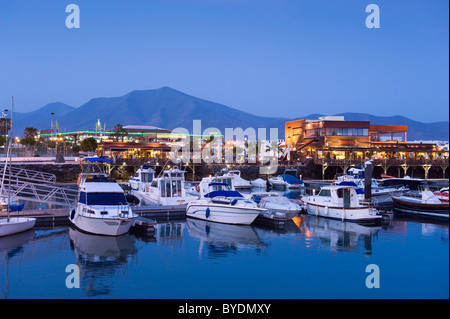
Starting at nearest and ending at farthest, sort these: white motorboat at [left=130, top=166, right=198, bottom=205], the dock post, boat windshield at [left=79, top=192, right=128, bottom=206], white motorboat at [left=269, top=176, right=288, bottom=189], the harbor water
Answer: the harbor water < boat windshield at [left=79, top=192, right=128, bottom=206] < white motorboat at [left=130, top=166, right=198, bottom=205] < the dock post < white motorboat at [left=269, top=176, right=288, bottom=189]

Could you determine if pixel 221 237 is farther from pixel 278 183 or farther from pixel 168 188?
pixel 278 183

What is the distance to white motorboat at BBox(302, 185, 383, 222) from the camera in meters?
34.3

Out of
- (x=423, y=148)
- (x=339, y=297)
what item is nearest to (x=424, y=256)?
(x=339, y=297)

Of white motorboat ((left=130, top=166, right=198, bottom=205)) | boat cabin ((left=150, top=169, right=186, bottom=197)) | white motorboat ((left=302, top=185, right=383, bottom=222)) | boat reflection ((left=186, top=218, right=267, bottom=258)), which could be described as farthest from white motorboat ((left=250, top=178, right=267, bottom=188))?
boat reflection ((left=186, top=218, right=267, bottom=258))

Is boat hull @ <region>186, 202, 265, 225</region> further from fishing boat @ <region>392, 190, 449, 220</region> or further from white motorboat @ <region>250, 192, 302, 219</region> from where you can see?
fishing boat @ <region>392, 190, 449, 220</region>

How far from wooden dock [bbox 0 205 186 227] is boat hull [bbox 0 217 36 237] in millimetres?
2007

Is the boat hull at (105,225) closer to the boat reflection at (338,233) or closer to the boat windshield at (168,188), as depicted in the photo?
the boat windshield at (168,188)

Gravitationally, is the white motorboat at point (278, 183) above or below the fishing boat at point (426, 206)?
above

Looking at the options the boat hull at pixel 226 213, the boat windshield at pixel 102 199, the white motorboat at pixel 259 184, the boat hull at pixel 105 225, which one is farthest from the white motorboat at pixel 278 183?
the boat hull at pixel 105 225

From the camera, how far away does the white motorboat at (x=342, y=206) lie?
3428cm

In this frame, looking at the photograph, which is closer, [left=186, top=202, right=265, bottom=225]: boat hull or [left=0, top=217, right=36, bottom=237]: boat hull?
[left=0, top=217, right=36, bottom=237]: boat hull

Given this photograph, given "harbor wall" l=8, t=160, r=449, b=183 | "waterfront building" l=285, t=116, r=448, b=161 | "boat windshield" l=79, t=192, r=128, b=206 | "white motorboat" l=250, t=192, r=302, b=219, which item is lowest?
"white motorboat" l=250, t=192, r=302, b=219

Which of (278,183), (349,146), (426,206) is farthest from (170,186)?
(349,146)

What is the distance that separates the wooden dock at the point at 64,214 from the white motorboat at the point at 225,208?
49.0 inches
